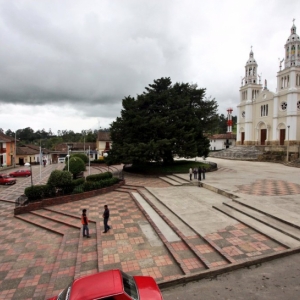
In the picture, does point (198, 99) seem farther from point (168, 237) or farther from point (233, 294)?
point (233, 294)

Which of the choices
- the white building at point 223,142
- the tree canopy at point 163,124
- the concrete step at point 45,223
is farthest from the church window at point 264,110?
the concrete step at point 45,223

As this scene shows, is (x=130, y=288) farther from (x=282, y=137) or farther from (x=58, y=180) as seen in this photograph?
(x=282, y=137)

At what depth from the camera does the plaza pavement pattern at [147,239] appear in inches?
246

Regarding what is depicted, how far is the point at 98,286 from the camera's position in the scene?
4.16 metres

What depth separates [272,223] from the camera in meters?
8.27

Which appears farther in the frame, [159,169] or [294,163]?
[294,163]

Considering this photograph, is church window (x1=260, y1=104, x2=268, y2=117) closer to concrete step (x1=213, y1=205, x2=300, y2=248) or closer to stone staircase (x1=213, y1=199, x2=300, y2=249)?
stone staircase (x1=213, y1=199, x2=300, y2=249)

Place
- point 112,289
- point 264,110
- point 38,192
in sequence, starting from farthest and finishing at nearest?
point 264,110
point 38,192
point 112,289

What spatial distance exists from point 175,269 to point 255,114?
155 feet

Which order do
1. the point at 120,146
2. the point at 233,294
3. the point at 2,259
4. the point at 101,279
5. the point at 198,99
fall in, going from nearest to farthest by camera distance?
the point at 101,279, the point at 233,294, the point at 2,259, the point at 120,146, the point at 198,99

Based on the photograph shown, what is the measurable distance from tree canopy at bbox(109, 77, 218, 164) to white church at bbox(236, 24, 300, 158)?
16.9 meters

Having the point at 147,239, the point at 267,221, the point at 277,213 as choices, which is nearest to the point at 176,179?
the point at 277,213

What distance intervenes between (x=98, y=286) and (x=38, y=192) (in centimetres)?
1140

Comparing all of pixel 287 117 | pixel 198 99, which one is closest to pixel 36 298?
pixel 198 99
